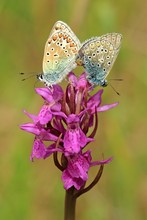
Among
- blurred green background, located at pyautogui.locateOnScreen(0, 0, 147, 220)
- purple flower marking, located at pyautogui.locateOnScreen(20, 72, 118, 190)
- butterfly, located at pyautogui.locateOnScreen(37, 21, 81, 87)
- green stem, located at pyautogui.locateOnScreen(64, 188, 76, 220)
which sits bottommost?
blurred green background, located at pyautogui.locateOnScreen(0, 0, 147, 220)

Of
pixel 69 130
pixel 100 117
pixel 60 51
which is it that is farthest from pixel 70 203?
pixel 100 117

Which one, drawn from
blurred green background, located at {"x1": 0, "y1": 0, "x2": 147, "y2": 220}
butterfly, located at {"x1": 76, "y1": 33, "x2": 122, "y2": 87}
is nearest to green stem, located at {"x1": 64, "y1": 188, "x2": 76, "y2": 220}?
butterfly, located at {"x1": 76, "y1": 33, "x2": 122, "y2": 87}

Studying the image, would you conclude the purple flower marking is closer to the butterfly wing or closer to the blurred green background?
the butterfly wing

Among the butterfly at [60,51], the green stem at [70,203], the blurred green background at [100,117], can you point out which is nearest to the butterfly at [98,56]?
the butterfly at [60,51]

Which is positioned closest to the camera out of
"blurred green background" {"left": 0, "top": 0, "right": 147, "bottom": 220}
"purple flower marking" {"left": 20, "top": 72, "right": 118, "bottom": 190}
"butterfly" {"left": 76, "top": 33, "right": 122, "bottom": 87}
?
"purple flower marking" {"left": 20, "top": 72, "right": 118, "bottom": 190}

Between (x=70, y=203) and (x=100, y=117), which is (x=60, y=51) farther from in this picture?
(x=100, y=117)

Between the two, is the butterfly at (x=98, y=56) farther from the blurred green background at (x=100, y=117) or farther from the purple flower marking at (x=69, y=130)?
the blurred green background at (x=100, y=117)
